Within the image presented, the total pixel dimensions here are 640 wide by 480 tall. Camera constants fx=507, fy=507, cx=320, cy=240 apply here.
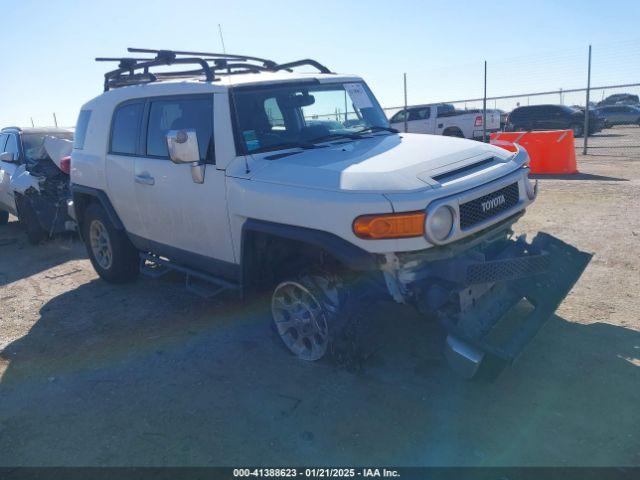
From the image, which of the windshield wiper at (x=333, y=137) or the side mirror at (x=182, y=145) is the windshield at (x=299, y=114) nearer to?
the windshield wiper at (x=333, y=137)

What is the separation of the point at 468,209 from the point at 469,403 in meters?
1.23

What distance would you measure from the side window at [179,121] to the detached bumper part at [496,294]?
6.78 feet

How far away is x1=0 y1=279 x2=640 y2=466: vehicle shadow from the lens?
2.85 m

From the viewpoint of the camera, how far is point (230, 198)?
3705 mm

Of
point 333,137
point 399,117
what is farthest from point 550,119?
point 333,137

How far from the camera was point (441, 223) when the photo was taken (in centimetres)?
305

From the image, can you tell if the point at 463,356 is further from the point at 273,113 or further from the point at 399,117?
the point at 399,117

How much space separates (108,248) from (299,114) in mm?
2943

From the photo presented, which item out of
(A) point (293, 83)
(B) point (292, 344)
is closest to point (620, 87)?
(A) point (293, 83)

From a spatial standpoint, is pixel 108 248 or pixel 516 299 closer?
pixel 516 299

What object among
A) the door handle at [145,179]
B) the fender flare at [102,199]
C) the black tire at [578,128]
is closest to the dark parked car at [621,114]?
the black tire at [578,128]

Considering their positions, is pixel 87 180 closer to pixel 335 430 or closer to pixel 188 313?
pixel 188 313

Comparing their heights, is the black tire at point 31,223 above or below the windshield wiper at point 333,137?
below

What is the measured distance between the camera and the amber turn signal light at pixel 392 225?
9.68 ft
